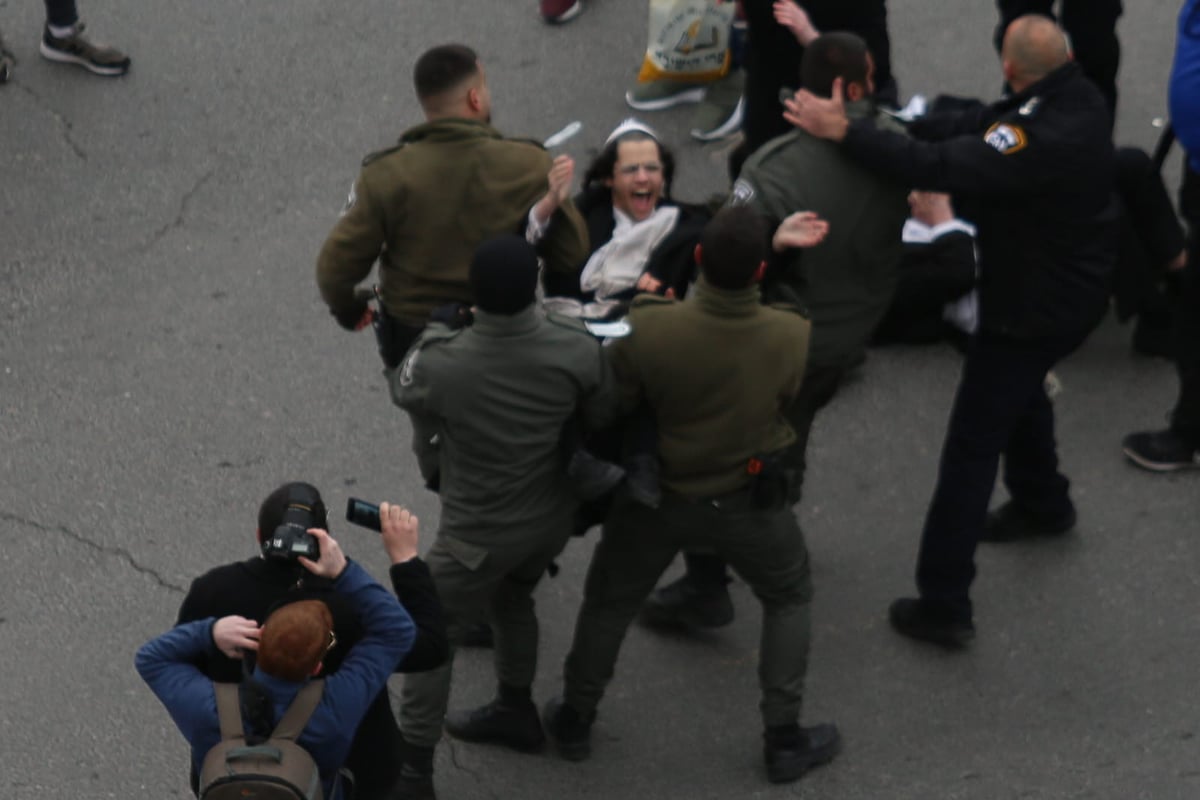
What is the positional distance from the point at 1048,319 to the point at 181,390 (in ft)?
11.1

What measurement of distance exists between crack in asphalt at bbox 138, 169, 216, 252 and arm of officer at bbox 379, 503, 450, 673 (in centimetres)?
373

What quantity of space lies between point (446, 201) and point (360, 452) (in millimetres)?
1574

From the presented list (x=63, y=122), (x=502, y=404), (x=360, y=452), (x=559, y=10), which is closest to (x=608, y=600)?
(x=502, y=404)

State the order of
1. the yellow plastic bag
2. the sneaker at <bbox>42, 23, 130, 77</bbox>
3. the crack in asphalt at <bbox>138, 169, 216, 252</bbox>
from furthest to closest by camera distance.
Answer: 1. the sneaker at <bbox>42, 23, 130, 77</bbox>
2. the yellow plastic bag
3. the crack in asphalt at <bbox>138, 169, 216, 252</bbox>

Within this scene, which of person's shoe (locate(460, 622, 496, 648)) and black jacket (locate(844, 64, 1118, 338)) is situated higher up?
black jacket (locate(844, 64, 1118, 338))

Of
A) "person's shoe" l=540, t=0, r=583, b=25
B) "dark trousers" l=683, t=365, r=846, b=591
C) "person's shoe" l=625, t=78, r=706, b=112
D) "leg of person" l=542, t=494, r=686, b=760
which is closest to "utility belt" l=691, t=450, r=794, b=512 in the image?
"leg of person" l=542, t=494, r=686, b=760

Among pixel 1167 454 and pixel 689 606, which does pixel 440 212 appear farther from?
pixel 1167 454

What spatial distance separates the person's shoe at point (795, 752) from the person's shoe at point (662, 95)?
398 centimetres

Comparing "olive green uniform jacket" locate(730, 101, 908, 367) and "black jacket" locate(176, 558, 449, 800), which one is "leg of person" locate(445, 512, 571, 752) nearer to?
"black jacket" locate(176, 558, 449, 800)

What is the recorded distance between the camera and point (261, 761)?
4.00 metres

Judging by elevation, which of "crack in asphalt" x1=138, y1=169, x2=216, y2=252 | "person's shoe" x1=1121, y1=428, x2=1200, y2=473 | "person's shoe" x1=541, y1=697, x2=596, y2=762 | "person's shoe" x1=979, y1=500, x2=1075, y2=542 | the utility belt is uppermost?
the utility belt

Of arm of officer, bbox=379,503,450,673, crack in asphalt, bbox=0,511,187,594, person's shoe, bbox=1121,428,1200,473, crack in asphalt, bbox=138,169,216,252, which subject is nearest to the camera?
arm of officer, bbox=379,503,450,673

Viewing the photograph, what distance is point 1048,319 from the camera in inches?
213

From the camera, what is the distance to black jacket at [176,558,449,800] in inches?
168
